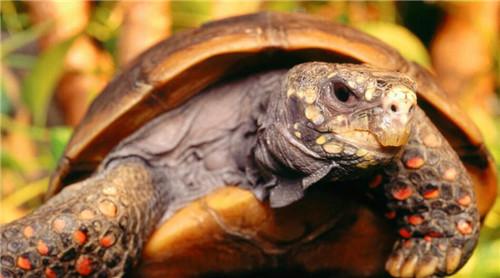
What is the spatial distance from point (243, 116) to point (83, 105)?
2439mm

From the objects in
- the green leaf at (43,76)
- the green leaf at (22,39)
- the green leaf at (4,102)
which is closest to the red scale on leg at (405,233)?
the green leaf at (43,76)

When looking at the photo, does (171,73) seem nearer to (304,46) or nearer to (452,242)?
(304,46)

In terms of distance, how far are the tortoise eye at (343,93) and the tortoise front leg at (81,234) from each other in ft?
1.99

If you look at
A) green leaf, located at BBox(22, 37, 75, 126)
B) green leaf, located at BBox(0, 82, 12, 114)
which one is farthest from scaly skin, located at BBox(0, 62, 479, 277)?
green leaf, located at BBox(0, 82, 12, 114)

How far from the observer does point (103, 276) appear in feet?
5.55

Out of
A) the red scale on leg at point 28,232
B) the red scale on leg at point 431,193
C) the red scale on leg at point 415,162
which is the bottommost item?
the red scale on leg at point 28,232

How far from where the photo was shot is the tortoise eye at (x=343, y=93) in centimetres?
142

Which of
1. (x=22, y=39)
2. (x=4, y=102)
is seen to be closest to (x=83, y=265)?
(x=22, y=39)

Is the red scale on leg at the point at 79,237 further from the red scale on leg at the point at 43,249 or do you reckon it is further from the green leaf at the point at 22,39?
the green leaf at the point at 22,39

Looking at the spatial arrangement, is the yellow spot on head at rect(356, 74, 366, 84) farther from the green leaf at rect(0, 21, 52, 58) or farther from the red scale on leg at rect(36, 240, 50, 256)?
the green leaf at rect(0, 21, 52, 58)

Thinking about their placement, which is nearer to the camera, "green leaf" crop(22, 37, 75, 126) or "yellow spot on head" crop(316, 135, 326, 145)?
"yellow spot on head" crop(316, 135, 326, 145)

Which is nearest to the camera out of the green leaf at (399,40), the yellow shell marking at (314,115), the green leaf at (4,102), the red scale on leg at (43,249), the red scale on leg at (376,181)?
the yellow shell marking at (314,115)

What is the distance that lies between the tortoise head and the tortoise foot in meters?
0.46

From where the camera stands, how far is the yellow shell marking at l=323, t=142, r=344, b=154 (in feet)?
4.69
